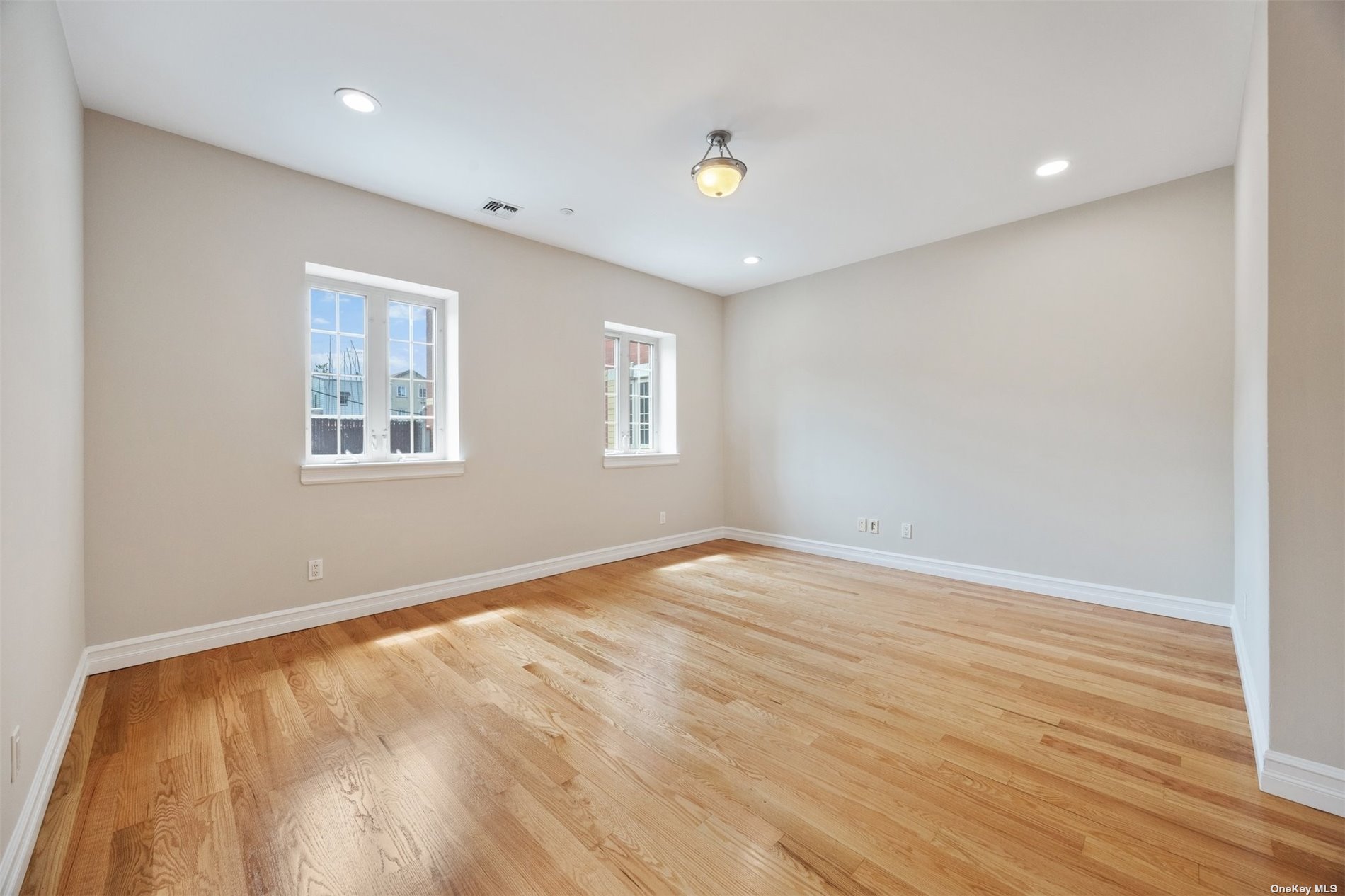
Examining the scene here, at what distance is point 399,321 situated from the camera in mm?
3660

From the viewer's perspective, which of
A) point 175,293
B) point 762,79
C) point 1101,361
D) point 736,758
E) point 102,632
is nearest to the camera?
point 736,758

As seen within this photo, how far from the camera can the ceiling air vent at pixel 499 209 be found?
11.4 feet

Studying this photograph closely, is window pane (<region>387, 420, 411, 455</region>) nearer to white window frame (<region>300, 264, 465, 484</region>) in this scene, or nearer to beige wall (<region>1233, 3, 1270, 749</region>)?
white window frame (<region>300, 264, 465, 484</region>)

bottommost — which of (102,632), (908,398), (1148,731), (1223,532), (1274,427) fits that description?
(1148,731)

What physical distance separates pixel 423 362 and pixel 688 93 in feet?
8.27

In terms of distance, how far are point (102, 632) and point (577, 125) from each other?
337 cm

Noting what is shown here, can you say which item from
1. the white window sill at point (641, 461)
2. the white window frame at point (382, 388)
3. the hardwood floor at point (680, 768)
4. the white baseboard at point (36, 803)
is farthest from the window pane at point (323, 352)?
the white window sill at point (641, 461)

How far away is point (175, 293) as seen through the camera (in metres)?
2.69

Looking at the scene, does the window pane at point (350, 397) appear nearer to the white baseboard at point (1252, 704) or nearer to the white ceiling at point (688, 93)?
the white ceiling at point (688, 93)

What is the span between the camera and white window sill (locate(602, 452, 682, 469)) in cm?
473

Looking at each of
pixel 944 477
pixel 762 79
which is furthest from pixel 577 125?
pixel 944 477

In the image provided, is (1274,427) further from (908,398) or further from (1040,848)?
(908,398)

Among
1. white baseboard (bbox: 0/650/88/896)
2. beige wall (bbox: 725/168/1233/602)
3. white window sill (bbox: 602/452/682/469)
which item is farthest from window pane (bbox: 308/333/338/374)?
beige wall (bbox: 725/168/1233/602)

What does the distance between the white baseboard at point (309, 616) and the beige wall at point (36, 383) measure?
0.97 feet
